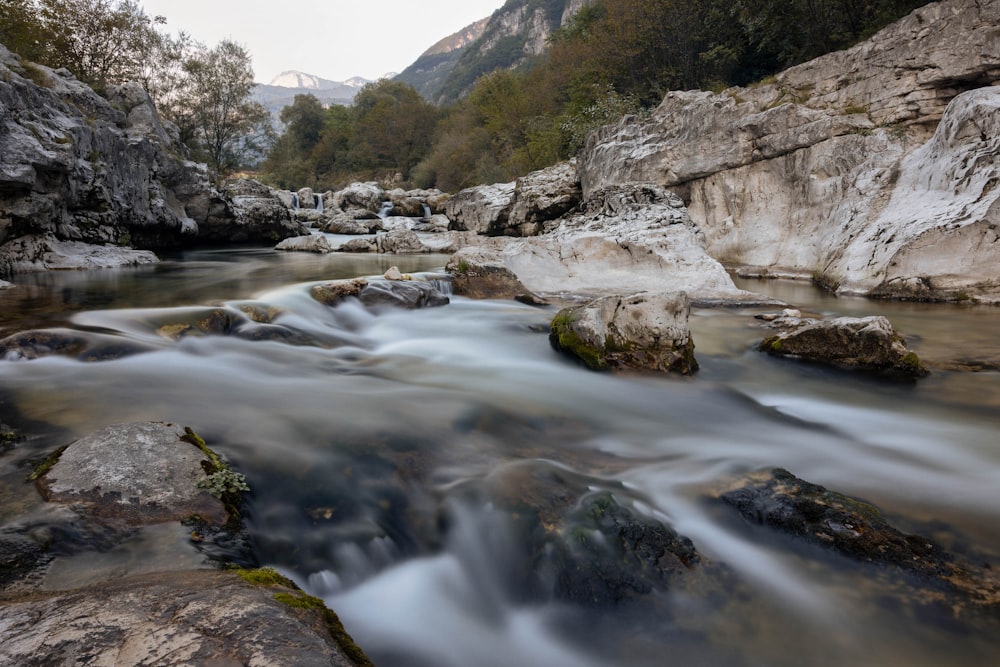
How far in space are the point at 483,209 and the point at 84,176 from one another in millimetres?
9860

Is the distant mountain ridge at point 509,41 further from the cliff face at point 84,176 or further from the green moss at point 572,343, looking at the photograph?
the green moss at point 572,343

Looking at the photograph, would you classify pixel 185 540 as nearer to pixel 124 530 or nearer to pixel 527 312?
pixel 124 530

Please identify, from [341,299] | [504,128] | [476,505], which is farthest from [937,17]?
[504,128]

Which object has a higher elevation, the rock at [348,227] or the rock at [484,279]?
the rock at [348,227]

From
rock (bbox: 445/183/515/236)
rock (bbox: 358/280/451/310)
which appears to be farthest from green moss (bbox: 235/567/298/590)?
rock (bbox: 445/183/515/236)

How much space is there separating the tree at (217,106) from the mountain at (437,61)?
110 meters

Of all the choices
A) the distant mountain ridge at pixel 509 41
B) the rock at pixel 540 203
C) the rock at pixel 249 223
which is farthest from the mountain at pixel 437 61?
the rock at pixel 540 203

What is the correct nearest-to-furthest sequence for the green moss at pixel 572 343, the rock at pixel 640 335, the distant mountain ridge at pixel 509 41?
the rock at pixel 640 335 < the green moss at pixel 572 343 < the distant mountain ridge at pixel 509 41

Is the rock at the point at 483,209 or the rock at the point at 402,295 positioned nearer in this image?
the rock at the point at 402,295

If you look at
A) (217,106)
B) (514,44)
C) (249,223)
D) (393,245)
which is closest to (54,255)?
(249,223)

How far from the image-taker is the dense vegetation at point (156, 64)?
16480mm

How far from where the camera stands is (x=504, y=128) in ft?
102

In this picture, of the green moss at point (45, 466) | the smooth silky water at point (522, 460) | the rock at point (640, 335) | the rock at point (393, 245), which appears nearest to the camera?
the smooth silky water at point (522, 460)

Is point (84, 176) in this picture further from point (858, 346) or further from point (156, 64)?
point (156, 64)
